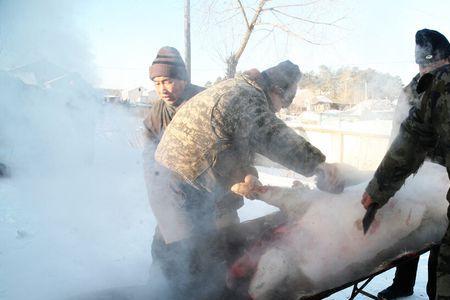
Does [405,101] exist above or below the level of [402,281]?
above

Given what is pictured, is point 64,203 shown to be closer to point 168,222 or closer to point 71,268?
point 71,268

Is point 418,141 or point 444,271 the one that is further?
point 418,141

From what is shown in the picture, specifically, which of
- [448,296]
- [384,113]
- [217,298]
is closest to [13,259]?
[217,298]

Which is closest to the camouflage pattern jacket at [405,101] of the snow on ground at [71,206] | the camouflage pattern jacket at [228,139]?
the camouflage pattern jacket at [228,139]

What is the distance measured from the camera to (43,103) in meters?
2.45

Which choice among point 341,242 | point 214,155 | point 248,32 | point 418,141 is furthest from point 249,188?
point 248,32

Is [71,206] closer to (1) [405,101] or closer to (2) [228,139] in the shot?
(2) [228,139]

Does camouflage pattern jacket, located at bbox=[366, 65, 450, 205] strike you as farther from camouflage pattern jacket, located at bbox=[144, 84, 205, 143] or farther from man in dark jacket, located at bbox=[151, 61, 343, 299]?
camouflage pattern jacket, located at bbox=[144, 84, 205, 143]

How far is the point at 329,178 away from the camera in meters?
2.05

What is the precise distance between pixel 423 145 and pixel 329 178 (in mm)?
545

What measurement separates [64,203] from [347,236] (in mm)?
3105

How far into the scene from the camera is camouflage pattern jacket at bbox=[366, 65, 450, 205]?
178 centimetres

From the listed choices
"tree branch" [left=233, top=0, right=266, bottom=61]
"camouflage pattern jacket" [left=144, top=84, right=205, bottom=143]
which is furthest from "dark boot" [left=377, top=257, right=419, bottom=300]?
"tree branch" [left=233, top=0, right=266, bottom=61]

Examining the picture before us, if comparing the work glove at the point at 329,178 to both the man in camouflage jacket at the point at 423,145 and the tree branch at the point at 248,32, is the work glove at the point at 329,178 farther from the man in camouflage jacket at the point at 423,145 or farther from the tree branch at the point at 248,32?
the tree branch at the point at 248,32
